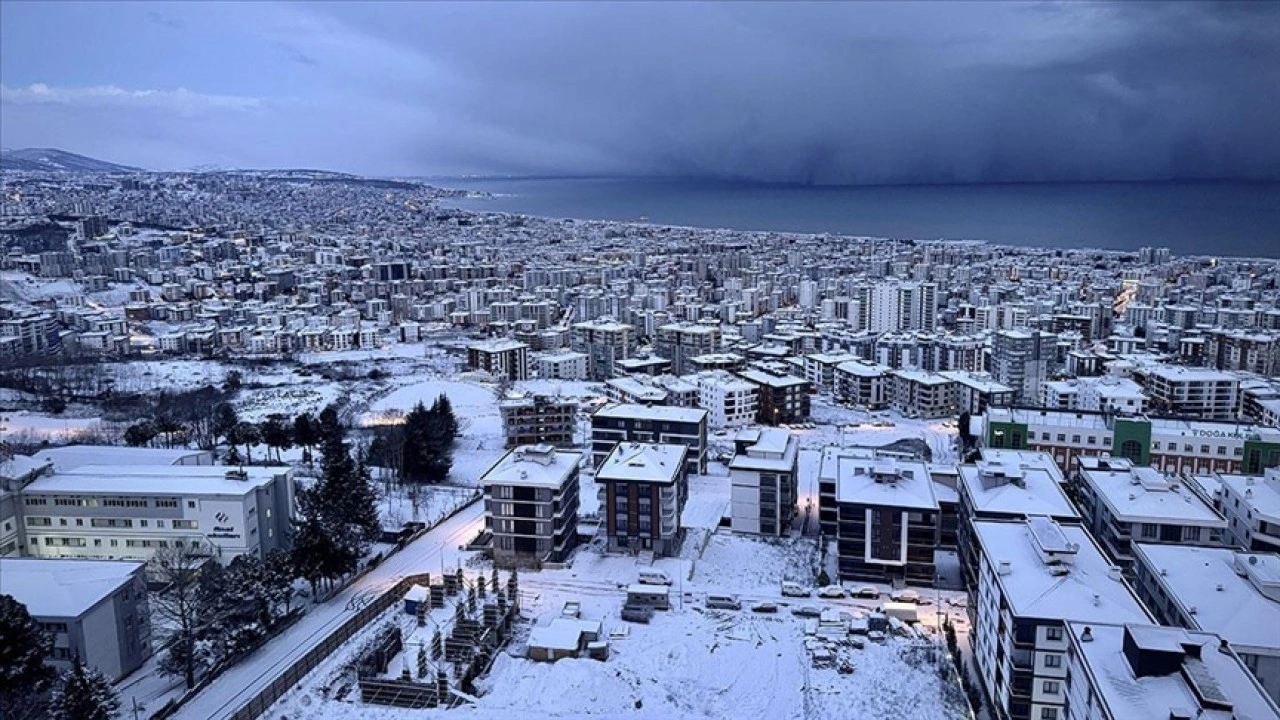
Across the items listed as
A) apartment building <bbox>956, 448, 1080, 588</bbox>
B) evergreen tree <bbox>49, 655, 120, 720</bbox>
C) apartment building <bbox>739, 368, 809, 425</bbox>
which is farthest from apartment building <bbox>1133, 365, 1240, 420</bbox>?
evergreen tree <bbox>49, 655, 120, 720</bbox>

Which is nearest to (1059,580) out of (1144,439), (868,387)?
(1144,439)

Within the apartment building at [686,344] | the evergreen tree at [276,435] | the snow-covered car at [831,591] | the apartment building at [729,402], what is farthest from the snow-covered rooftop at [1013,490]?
the apartment building at [686,344]

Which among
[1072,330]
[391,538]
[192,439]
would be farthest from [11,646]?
[1072,330]

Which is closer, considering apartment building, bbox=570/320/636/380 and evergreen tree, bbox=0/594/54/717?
evergreen tree, bbox=0/594/54/717

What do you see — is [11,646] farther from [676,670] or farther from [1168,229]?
[1168,229]

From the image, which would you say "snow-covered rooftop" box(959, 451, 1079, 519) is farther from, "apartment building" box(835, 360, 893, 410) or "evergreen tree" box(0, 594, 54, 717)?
"apartment building" box(835, 360, 893, 410)

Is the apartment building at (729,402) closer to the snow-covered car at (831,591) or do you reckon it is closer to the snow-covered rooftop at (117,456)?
the snow-covered car at (831,591)

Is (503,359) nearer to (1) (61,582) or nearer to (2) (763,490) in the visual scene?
(2) (763,490)
